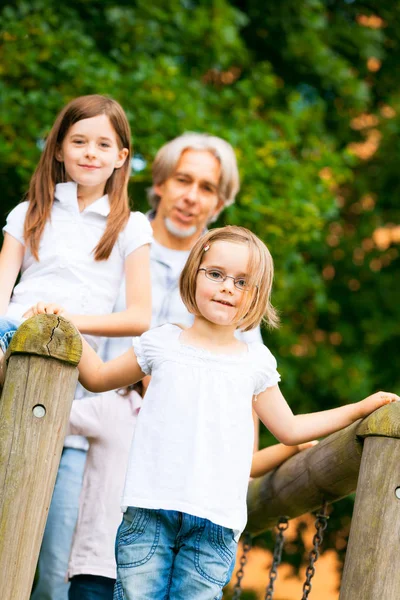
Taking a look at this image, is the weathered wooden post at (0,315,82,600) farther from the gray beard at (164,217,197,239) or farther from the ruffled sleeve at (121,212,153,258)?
the gray beard at (164,217,197,239)

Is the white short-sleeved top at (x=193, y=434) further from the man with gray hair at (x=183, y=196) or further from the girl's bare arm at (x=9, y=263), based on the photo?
the man with gray hair at (x=183, y=196)

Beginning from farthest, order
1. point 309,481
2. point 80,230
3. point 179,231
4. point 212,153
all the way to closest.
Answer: point 212,153 → point 179,231 → point 80,230 → point 309,481

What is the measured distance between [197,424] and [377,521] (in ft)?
1.68

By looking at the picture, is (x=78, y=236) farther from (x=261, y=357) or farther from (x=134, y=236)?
(x=261, y=357)

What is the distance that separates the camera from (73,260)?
3.31 meters

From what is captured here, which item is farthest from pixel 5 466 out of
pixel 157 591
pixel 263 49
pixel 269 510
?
pixel 263 49

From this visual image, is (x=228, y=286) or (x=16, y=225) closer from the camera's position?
(x=228, y=286)

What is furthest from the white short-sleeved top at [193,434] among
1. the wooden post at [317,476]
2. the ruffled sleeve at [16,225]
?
the ruffled sleeve at [16,225]

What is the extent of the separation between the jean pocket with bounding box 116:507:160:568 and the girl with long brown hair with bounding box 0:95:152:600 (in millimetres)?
709

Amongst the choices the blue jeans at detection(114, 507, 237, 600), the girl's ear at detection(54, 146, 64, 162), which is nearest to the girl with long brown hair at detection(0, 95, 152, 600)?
the girl's ear at detection(54, 146, 64, 162)

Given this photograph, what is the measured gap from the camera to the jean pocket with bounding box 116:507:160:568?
2.56 m

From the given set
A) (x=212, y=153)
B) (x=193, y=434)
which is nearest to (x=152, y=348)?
(x=193, y=434)

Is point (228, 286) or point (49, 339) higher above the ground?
point (228, 286)

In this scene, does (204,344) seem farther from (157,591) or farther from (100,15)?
(100,15)
